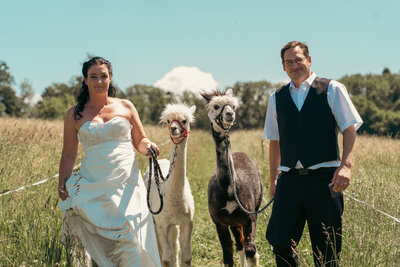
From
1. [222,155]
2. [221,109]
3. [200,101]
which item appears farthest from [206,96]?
[200,101]

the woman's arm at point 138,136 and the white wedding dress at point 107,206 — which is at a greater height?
the woman's arm at point 138,136

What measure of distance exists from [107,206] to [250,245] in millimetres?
1944

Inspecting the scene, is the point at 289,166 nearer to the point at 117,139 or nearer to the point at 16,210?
the point at 117,139

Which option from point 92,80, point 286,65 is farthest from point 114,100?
point 286,65

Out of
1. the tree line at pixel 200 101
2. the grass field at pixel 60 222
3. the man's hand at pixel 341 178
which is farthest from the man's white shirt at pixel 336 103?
the tree line at pixel 200 101

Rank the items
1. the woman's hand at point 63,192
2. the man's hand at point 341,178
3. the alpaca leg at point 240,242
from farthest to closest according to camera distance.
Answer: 1. the alpaca leg at point 240,242
2. the woman's hand at point 63,192
3. the man's hand at point 341,178

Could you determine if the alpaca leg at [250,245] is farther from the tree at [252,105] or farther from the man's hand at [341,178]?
the tree at [252,105]

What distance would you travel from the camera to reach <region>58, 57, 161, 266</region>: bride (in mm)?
3051

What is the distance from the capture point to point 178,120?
13.5ft

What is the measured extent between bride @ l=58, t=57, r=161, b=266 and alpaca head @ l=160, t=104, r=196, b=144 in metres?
0.76

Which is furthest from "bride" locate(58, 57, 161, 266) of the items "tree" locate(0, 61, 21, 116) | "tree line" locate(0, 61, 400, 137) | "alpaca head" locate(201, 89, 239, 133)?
"tree" locate(0, 61, 21, 116)

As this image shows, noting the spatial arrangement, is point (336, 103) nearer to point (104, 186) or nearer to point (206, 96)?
point (206, 96)

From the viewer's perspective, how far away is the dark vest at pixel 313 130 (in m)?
2.89

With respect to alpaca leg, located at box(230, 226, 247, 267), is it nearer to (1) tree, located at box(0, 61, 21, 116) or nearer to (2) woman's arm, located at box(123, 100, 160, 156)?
(2) woman's arm, located at box(123, 100, 160, 156)
